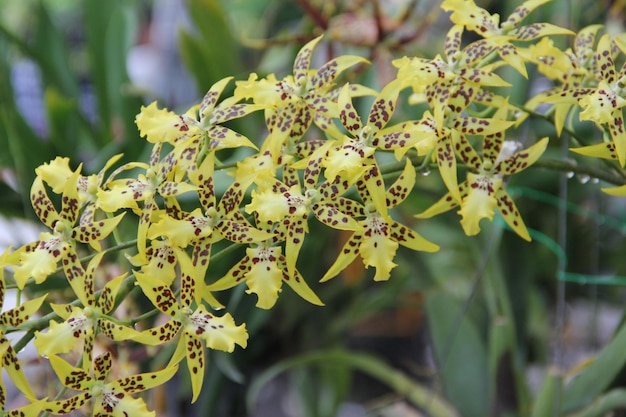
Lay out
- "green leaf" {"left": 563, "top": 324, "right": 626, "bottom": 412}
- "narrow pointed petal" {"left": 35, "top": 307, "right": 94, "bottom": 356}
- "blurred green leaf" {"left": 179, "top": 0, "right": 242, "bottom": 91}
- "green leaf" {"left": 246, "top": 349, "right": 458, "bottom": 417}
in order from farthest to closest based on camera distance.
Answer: "blurred green leaf" {"left": 179, "top": 0, "right": 242, "bottom": 91}
"green leaf" {"left": 246, "top": 349, "right": 458, "bottom": 417}
"green leaf" {"left": 563, "top": 324, "right": 626, "bottom": 412}
"narrow pointed petal" {"left": 35, "top": 307, "right": 94, "bottom": 356}

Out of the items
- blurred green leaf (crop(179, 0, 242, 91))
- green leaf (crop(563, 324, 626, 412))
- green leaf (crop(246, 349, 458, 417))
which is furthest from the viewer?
blurred green leaf (crop(179, 0, 242, 91))

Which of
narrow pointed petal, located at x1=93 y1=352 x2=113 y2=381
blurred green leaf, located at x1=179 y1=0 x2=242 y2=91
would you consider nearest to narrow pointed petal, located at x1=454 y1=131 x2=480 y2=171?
narrow pointed petal, located at x1=93 y1=352 x2=113 y2=381

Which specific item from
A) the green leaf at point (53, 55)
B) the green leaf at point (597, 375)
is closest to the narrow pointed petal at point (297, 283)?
the green leaf at point (597, 375)

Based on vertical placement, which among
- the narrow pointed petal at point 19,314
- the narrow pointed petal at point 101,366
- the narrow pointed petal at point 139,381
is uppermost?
the narrow pointed petal at point 19,314

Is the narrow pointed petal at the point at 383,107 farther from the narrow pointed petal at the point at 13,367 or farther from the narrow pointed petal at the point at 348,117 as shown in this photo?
the narrow pointed petal at the point at 13,367

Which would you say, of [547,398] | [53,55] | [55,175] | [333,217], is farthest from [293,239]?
[53,55]

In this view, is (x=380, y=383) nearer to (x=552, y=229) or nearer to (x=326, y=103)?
(x=552, y=229)

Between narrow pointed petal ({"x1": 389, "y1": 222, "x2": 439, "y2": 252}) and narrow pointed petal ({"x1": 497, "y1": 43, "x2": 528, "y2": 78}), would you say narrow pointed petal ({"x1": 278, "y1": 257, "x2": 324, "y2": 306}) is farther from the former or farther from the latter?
narrow pointed petal ({"x1": 497, "y1": 43, "x2": 528, "y2": 78})
